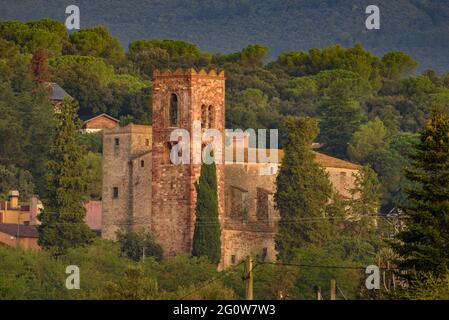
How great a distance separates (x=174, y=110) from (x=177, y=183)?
10.1 ft

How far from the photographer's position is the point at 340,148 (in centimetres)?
12788

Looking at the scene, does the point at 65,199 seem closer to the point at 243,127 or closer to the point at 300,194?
the point at 300,194

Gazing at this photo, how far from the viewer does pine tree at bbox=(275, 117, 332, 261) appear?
92.8 metres

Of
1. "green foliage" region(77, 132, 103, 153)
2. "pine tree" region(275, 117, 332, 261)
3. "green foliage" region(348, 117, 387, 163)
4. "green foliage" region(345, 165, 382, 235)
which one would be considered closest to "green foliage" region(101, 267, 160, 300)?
"pine tree" region(275, 117, 332, 261)

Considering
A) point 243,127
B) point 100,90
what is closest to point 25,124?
point 243,127

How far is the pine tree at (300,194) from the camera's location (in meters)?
92.8

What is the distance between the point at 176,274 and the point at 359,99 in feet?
239

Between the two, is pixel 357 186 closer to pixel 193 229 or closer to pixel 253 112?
pixel 193 229

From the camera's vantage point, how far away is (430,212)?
201 feet

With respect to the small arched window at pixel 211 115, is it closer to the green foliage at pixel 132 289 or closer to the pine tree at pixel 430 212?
the green foliage at pixel 132 289

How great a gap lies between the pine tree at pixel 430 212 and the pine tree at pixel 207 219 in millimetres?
26480

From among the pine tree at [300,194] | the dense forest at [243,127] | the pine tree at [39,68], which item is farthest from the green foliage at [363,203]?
the pine tree at [39,68]

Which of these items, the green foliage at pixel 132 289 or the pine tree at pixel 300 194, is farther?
the pine tree at pixel 300 194
